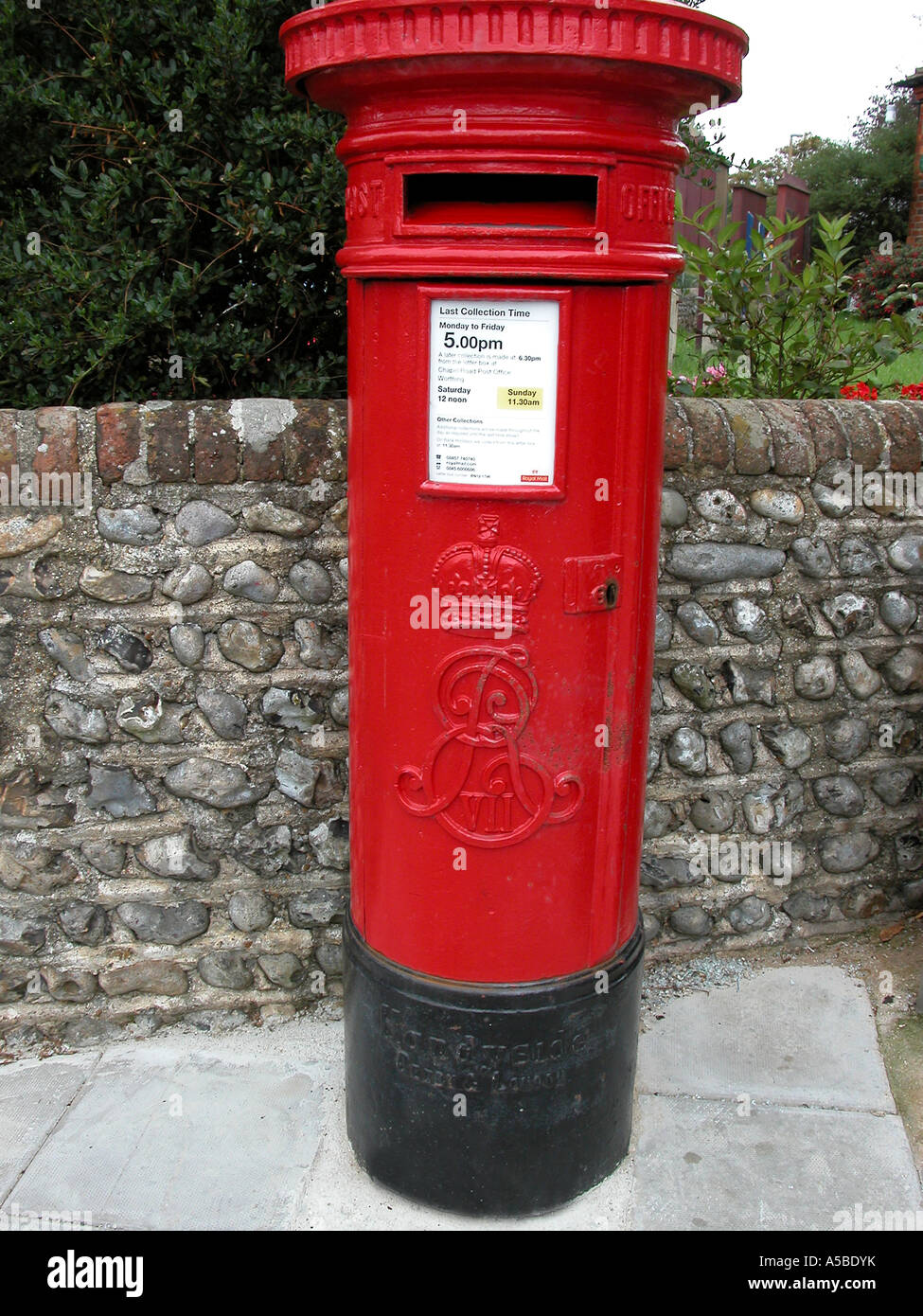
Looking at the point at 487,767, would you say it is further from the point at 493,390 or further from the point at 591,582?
the point at 493,390

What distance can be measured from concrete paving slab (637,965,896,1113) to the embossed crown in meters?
1.46

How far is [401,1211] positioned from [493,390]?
1.71 metres

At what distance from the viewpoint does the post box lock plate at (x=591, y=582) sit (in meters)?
1.94

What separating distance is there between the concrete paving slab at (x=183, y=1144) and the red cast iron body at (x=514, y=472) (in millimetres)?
635

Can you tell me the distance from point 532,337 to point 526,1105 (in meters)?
1.50

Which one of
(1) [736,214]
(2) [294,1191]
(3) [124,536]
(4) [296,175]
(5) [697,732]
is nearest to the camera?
(2) [294,1191]

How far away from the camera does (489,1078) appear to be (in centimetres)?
222

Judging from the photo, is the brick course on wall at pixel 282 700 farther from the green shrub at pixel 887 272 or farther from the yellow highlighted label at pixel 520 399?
the green shrub at pixel 887 272

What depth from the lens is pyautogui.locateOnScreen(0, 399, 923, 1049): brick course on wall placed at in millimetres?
2598

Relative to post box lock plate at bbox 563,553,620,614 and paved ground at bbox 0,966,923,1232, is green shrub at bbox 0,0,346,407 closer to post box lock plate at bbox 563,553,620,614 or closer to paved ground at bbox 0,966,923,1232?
post box lock plate at bbox 563,553,620,614

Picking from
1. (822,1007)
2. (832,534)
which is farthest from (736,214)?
(822,1007)

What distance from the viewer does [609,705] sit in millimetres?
2088

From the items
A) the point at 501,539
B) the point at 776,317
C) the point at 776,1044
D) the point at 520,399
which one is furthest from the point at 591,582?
the point at 776,317

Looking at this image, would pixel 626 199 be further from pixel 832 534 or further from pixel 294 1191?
pixel 294 1191
